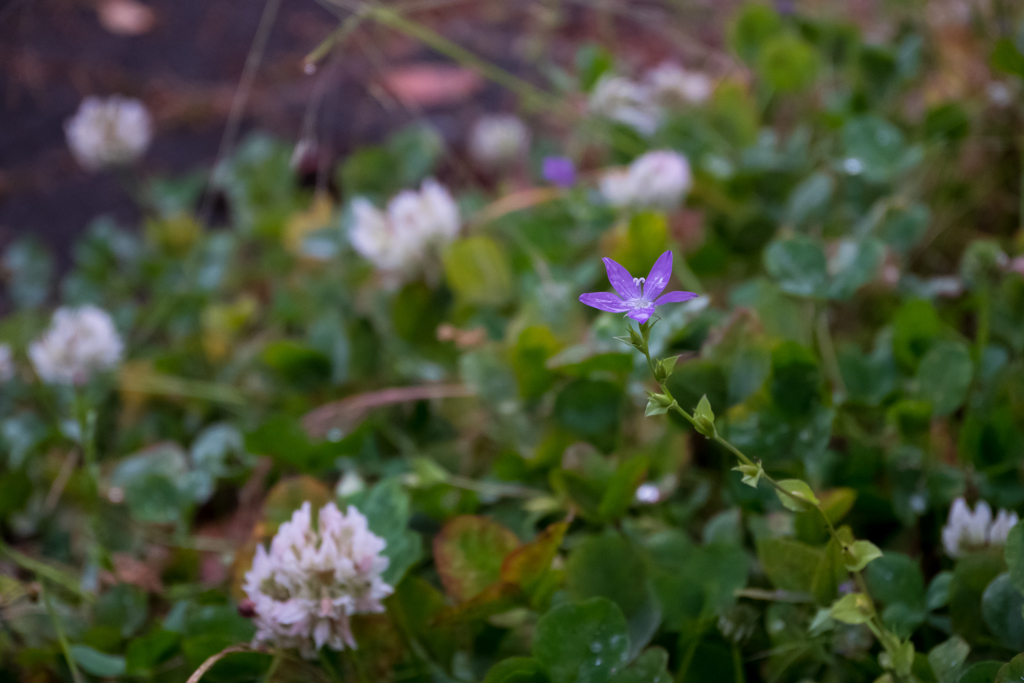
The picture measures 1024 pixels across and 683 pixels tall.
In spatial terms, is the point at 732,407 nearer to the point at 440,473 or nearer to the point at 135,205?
the point at 440,473

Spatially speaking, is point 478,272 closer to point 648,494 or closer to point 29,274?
point 648,494

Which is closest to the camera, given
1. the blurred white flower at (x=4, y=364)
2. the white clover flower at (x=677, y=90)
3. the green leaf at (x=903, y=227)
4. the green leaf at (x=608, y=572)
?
the green leaf at (x=608, y=572)

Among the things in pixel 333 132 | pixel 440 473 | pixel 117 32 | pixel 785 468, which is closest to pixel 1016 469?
pixel 785 468

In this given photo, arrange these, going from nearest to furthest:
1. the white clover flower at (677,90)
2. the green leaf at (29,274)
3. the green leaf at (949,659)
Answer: the green leaf at (949,659) < the white clover flower at (677,90) < the green leaf at (29,274)

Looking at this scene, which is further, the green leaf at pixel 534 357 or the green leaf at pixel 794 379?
the green leaf at pixel 534 357

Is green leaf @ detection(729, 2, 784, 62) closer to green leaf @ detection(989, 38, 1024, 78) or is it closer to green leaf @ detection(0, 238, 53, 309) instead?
green leaf @ detection(989, 38, 1024, 78)

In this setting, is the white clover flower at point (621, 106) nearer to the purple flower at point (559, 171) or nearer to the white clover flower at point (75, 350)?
the purple flower at point (559, 171)

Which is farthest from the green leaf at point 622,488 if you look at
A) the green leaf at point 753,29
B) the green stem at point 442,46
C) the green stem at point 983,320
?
the green leaf at point 753,29
